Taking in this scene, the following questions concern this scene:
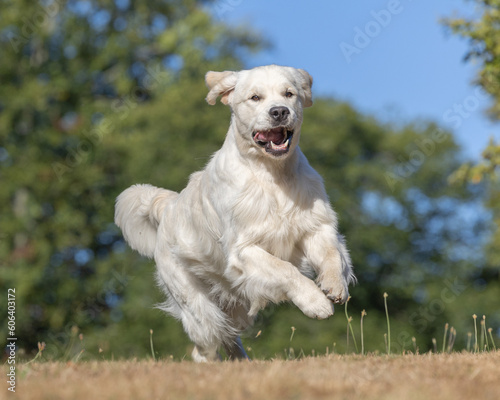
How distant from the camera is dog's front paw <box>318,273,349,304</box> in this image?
5.11 metres

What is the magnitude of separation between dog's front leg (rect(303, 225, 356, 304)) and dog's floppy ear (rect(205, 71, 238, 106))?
1393 millimetres

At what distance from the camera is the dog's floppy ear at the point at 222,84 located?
6055 millimetres

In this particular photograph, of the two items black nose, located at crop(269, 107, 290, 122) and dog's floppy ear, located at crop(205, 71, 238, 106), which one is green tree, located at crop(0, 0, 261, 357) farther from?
black nose, located at crop(269, 107, 290, 122)

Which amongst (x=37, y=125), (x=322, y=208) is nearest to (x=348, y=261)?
(x=322, y=208)

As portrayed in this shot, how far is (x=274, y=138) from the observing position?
5574 mm

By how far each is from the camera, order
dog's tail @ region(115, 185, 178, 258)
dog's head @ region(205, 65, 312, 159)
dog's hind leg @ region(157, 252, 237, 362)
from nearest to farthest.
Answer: dog's head @ region(205, 65, 312, 159) < dog's hind leg @ region(157, 252, 237, 362) < dog's tail @ region(115, 185, 178, 258)

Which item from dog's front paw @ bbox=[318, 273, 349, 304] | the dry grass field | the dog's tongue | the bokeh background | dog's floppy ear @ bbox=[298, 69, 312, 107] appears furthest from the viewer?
the bokeh background

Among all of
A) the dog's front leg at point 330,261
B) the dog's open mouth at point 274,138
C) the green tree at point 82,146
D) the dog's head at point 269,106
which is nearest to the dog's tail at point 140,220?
the dog's head at point 269,106

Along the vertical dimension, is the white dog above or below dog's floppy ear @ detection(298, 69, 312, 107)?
below

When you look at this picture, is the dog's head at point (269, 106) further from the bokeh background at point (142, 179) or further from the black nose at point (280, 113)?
the bokeh background at point (142, 179)

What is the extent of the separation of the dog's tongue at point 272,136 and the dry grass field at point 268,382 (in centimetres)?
182

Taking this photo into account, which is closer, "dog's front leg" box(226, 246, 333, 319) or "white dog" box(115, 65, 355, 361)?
"dog's front leg" box(226, 246, 333, 319)

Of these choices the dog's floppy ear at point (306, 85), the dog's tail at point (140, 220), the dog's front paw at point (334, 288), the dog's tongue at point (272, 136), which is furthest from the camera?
the dog's tail at point (140, 220)

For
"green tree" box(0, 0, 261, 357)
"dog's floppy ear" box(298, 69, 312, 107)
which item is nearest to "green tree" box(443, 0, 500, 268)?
"dog's floppy ear" box(298, 69, 312, 107)
